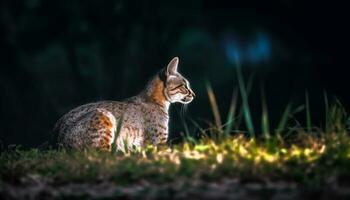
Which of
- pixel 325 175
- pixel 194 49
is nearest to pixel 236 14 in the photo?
pixel 194 49

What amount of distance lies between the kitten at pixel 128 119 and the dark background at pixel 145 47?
36.3ft

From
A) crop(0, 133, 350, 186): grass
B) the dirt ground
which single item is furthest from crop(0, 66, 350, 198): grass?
the dirt ground

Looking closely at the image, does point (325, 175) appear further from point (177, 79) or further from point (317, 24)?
point (317, 24)

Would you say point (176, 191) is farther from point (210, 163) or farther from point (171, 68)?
point (171, 68)

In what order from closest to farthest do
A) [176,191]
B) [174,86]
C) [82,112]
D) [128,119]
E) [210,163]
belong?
[176,191], [210,163], [82,112], [128,119], [174,86]

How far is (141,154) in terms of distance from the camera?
38.1ft

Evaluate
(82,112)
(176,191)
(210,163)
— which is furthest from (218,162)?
(82,112)

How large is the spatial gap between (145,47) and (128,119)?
14498mm

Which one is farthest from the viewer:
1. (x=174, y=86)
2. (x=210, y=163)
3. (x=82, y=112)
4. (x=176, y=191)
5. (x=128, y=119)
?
(x=174, y=86)

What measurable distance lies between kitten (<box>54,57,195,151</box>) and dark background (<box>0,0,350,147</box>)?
11.1 m

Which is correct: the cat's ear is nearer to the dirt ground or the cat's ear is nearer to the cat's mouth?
the cat's mouth

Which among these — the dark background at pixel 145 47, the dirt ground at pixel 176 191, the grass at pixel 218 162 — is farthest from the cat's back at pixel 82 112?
the dark background at pixel 145 47

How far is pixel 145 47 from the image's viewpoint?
2956 cm

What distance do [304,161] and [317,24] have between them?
19382 mm
